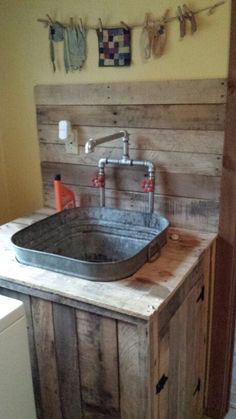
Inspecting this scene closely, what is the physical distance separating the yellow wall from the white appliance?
847 millimetres

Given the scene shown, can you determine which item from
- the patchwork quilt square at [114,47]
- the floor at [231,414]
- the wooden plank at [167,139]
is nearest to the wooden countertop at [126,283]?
the wooden plank at [167,139]

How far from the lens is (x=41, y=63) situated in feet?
5.39

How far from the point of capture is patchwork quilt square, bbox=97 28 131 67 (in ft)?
4.69

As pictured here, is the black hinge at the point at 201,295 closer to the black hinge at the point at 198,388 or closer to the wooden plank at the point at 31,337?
the black hinge at the point at 198,388

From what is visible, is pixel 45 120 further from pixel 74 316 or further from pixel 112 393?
pixel 112 393

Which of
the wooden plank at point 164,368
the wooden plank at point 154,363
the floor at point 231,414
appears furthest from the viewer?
the floor at point 231,414

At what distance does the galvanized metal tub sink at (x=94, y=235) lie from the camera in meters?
1.38

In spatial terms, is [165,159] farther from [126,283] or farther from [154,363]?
[154,363]

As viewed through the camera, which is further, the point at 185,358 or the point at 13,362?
the point at 185,358

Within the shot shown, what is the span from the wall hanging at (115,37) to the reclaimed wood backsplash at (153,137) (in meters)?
0.10


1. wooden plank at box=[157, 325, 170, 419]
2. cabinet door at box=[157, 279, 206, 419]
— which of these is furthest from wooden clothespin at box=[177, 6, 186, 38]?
wooden plank at box=[157, 325, 170, 419]

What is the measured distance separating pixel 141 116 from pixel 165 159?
0.64ft

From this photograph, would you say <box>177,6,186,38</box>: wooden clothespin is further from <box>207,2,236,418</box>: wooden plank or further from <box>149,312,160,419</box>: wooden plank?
<box>149,312,160,419</box>: wooden plank

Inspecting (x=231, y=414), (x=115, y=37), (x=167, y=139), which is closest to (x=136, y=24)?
(x=115, y=37)
